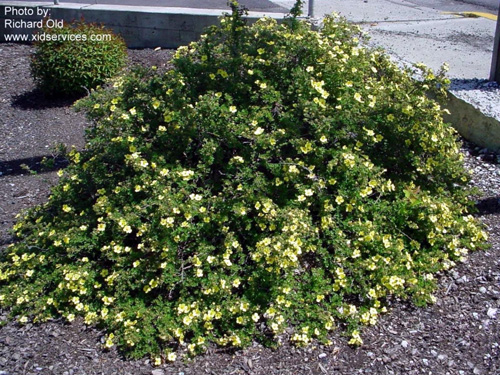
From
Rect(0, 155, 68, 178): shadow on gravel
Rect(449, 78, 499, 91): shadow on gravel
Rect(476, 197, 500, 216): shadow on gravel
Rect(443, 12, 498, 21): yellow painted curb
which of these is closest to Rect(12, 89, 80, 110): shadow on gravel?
Rect(0, 155, 68, 178): shadow on gravel

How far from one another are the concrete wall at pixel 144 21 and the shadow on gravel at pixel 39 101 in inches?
70.5

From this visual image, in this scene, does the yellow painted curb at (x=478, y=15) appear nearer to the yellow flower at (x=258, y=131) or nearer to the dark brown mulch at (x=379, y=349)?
the dark brown mulch at (x=379, y=349)

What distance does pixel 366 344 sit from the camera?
3096 millimetres

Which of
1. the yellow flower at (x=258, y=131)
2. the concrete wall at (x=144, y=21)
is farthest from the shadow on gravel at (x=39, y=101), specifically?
the yellow flower at (x=258, y=131)

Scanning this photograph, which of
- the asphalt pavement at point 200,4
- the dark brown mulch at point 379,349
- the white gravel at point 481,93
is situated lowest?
the dark brown mulch at point 379,349

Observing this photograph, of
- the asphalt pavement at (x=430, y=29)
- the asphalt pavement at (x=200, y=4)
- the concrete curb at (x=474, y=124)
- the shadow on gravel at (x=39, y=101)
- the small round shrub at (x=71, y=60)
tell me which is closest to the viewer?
the concrete curb at (x=474, y=124)

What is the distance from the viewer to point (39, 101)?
22.1 ft

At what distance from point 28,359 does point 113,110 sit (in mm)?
1675

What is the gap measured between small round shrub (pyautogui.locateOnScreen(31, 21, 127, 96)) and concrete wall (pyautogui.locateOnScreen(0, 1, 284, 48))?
138 centimetres

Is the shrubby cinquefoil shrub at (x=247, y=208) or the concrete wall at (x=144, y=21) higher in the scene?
the concrete wall at (x=144, y=21)

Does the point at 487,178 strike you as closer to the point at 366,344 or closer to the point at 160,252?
the point at 366,344

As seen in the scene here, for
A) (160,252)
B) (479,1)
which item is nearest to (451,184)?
(160,252)

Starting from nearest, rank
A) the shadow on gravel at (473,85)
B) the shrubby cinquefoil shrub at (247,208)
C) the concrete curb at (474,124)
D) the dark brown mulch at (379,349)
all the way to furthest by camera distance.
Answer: the dark brown mulch at (379,349)
the shrubby cinquefoil shrub at (247,208)
the concrete curb at (474,124)
the shadow on gravel at (473,85)

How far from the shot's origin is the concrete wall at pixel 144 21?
7953mm
